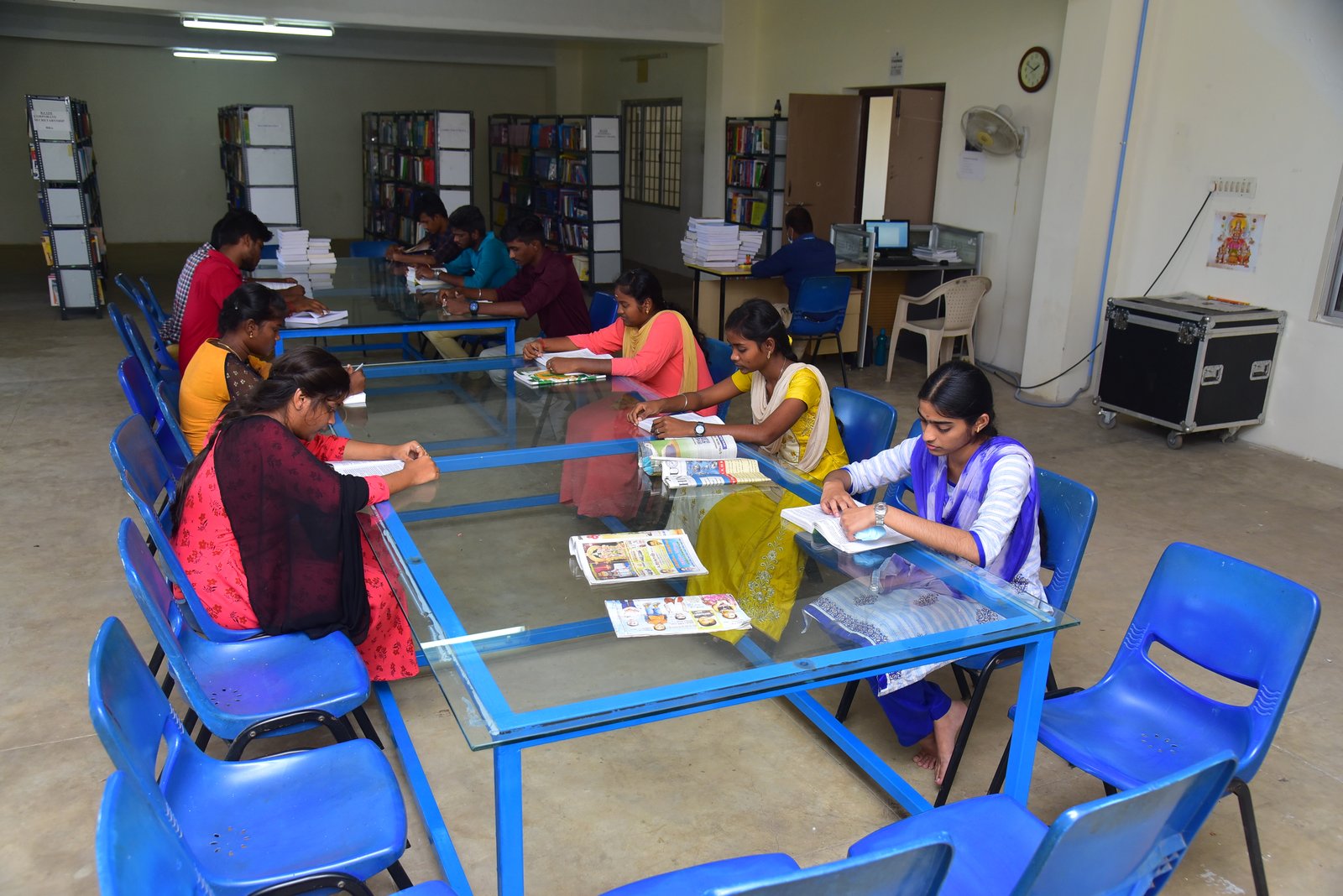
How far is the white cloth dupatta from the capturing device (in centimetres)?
335

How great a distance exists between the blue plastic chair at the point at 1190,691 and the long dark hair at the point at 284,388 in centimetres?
191

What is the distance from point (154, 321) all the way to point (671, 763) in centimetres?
438

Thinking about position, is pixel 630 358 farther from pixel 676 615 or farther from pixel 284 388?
pixel 676 615

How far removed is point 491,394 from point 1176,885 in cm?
280

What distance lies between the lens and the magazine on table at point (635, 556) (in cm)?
223

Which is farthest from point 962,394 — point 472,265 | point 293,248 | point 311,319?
point 293,248

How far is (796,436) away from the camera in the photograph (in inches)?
133

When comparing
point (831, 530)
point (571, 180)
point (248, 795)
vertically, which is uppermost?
point (571, 180)

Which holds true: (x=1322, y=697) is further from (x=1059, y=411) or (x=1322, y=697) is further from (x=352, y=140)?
(x=352, y=140)

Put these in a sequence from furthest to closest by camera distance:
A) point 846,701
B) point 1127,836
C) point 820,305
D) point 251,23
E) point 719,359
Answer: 1. point 251,23
2. point 820,305
3. point 719,359
4. point 846,701
5. point 1127,836

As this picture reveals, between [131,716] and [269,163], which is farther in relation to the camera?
[269,163]

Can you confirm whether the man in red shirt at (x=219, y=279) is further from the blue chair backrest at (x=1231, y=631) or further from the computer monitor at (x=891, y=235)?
the computer monitor at (x=891, y=235)

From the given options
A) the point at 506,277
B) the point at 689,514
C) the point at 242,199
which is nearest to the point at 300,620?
the point at 689,514

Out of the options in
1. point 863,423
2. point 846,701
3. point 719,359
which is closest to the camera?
point 846,701
